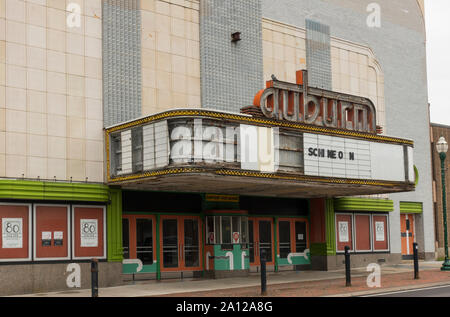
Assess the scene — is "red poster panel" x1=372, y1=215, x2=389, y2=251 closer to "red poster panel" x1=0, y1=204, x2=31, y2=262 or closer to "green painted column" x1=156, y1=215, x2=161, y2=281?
"green painted column" x1=156, y1=215, x2=161, y2=281

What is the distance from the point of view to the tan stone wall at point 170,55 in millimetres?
24078

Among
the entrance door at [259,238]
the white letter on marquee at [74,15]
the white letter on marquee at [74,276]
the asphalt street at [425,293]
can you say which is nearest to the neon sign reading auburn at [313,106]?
the entrance door at [259,238]

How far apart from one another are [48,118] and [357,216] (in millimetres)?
16503

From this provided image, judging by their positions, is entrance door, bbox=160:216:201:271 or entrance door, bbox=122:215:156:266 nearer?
entrance door, bbox=122:215:156:266

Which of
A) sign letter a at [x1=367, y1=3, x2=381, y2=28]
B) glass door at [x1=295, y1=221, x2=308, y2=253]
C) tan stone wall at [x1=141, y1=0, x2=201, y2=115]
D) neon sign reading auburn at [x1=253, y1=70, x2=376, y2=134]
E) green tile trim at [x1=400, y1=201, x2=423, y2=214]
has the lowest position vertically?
glass door at [x1=295, y1=221, x2=308, y2=253]

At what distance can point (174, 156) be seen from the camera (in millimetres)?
19859

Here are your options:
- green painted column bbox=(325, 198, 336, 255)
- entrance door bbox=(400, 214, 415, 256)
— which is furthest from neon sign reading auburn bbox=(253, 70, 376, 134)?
entrance door bbox=(400, 214, 415, 256)

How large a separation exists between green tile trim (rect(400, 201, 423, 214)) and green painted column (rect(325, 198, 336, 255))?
674 centimetres

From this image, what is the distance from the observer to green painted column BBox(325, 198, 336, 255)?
96.8 ft

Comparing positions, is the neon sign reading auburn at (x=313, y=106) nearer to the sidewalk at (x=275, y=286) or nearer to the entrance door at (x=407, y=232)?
the sidewalk at (x=275, y=286)

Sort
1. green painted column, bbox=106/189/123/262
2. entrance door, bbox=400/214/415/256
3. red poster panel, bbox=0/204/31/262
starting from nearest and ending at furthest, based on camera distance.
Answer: red poster panel, bbox=0/204/31/262, green painted column, bbox=106/189/123/262, entrance door, bbox=400/214/415/256

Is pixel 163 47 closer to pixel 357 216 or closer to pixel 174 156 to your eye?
pixel 174 156

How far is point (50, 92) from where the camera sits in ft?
70.5

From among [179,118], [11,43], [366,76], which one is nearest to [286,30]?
[366,76]
